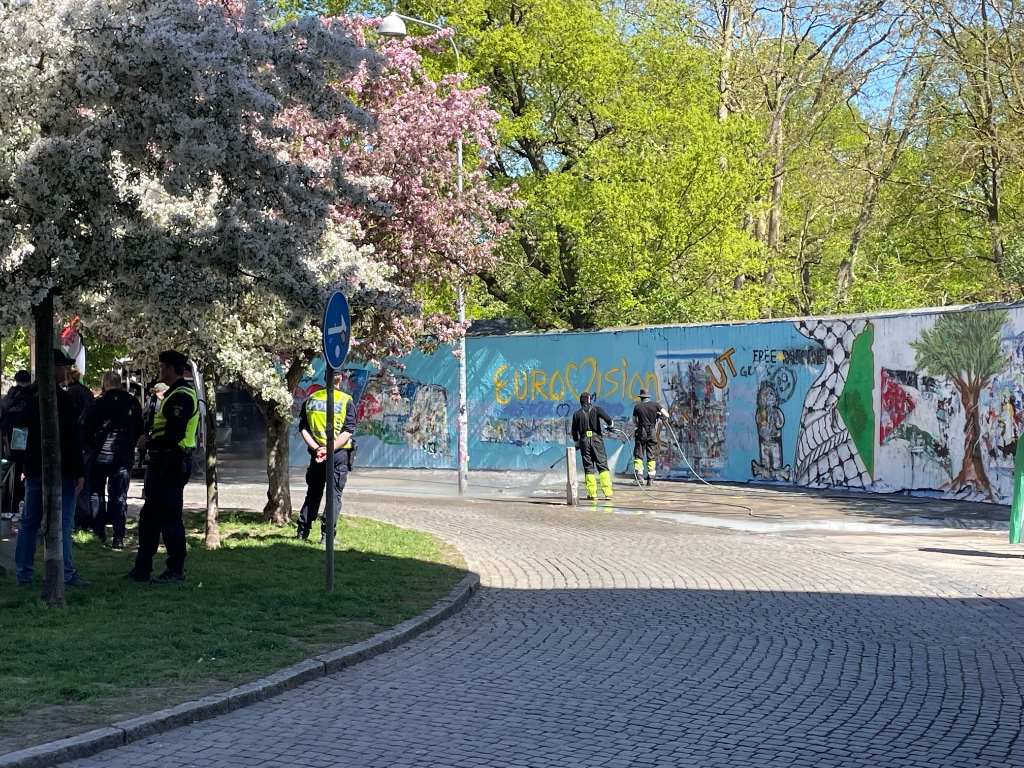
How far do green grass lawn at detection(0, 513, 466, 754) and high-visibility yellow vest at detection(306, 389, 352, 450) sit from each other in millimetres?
1177

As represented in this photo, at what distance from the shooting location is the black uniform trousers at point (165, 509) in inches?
400

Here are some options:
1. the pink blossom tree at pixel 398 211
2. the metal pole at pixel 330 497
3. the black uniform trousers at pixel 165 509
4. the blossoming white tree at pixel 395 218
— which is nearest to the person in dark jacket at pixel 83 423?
the black uniform trousers at pixel 165 509

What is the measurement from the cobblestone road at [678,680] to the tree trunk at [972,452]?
→ 590cm

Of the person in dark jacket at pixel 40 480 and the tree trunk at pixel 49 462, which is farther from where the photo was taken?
the person in dark jacket at pixel 40 480

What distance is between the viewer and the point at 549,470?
24.9 meters

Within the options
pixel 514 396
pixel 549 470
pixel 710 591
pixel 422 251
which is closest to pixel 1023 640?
pixel 710 591

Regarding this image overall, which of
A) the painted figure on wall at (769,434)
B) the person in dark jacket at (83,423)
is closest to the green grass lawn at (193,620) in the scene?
the person in dark jacket at (83,423)

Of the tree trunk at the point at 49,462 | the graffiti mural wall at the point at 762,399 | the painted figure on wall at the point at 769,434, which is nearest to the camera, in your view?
the tree trunk at the point at 49,462

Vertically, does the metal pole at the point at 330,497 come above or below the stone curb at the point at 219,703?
above

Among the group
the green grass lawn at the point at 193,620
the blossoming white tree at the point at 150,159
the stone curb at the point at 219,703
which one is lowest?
the stone curb at the point at 219,703

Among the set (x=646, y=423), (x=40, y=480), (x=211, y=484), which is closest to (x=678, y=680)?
(x=40, y=480)

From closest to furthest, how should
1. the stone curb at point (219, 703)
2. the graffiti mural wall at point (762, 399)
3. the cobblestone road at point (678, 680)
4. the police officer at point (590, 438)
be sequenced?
the stone curb at point (219, 703)
the cobblestone road at point (678, 680)
the graffiti mural wall at point (762, 399)
the police officer at point (590, 438)

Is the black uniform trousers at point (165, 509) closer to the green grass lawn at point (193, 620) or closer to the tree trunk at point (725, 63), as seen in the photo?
the green grass lawn at point (193, 620)

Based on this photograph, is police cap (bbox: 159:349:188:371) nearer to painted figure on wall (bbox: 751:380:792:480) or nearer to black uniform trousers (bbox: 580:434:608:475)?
black uniform trousers (bbox: 580:434:608:475)
